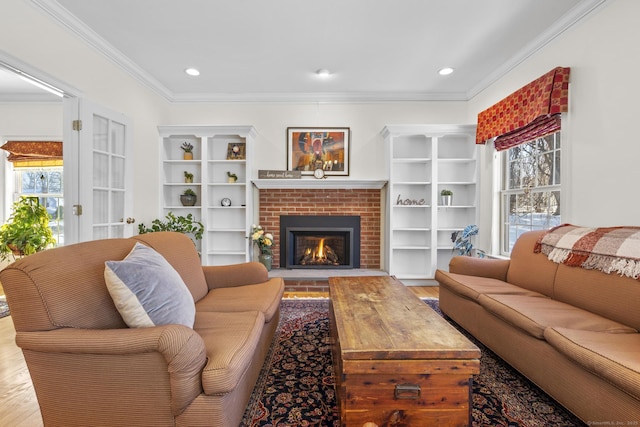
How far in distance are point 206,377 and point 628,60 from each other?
3319 mm

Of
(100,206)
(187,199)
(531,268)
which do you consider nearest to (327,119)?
(187,199)

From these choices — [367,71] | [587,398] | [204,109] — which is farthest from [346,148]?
[587,398]

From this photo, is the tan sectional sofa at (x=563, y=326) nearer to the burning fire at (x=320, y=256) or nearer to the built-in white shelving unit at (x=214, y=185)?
the burning fire at (x=320, y=256)

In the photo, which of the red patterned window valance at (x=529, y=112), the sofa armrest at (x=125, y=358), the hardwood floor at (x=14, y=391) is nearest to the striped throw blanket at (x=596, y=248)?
the red patterned window valance at (x=529, y=112)

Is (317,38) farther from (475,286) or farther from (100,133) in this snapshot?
(475,286)

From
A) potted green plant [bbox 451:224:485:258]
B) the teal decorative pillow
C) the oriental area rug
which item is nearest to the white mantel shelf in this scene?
potted green plant [bbox 451:224:485:258]

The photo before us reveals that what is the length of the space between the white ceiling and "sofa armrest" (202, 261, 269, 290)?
216 cm

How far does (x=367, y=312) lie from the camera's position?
5.93 feet

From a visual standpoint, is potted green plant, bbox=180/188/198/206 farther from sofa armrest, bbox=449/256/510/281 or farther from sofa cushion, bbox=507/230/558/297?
sofa cushion, bbox=507/230/558/297

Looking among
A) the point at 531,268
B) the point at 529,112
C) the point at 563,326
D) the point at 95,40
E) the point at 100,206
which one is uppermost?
the point at 95,40

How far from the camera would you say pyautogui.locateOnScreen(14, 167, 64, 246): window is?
4.72m

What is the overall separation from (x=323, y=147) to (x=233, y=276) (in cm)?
256

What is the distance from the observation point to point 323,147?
4.45m

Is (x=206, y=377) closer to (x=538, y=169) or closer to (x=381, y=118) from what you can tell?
(x=538, y=169)
